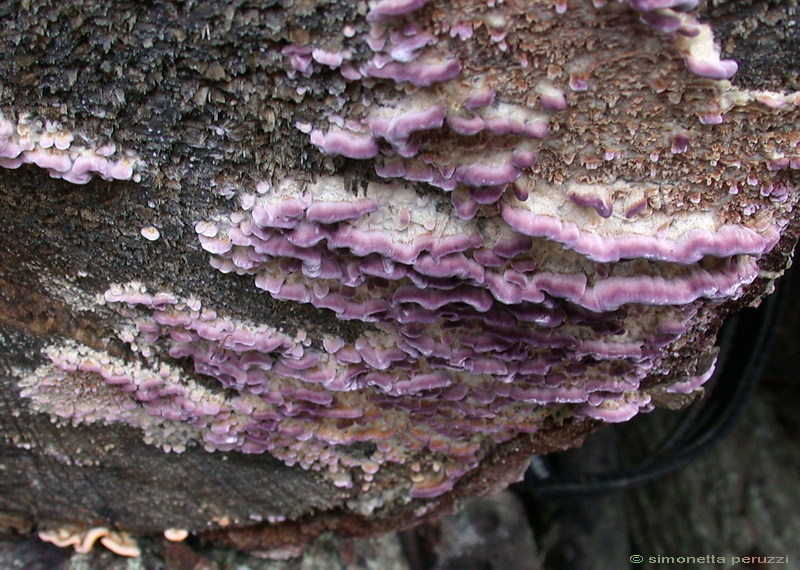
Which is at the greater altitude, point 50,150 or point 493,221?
point 50,150

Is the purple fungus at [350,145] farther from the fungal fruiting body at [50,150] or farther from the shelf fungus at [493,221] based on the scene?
the fungal fruiting body at [50,150]

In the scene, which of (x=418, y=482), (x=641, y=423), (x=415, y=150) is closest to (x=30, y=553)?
(x=418, y=482)

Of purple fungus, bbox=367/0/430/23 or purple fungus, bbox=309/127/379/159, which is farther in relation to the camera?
purple fungus, bbox=309/127/379/159

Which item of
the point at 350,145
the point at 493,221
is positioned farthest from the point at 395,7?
the point at 493,221

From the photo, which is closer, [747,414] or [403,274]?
[403,274]

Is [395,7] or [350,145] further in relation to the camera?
[350,145]

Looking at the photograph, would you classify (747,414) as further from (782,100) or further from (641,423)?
(782,100)

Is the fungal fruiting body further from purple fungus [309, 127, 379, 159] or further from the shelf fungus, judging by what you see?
purple fungus [309, 127, 379, 159]

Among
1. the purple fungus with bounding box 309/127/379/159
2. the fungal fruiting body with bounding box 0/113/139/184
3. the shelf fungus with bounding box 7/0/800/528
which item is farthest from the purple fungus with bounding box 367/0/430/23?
the fungal fruiting body with bounding box 0/113/139/184

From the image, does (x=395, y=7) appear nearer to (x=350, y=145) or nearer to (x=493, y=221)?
(x=350, y=145)
